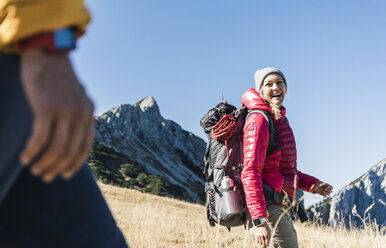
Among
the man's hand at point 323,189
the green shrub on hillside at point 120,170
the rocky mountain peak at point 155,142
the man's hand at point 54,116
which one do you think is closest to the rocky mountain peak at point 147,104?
the rocky mountain peak at point 155,142

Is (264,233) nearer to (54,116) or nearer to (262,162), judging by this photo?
(262,162)

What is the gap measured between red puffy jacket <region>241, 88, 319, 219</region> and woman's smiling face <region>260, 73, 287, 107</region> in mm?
199

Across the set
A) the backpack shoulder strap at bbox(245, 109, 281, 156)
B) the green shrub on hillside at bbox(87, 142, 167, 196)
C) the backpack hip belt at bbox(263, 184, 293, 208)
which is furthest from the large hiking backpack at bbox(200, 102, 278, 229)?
the green shrub on hillside at bbox(87, 142, 167, 196)

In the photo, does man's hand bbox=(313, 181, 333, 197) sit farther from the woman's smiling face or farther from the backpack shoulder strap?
the woman's smiling face

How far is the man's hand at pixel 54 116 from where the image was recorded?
729mm

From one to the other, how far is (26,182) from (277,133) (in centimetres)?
251

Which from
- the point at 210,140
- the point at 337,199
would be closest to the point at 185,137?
the point at 337,199

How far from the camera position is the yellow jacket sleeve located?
819 mm

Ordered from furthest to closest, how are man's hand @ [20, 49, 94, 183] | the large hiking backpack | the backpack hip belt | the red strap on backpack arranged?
the red strap on backpack, the large hiking backpack, the backpack hip belt, man's hand @ [20, 49, 94, 183]

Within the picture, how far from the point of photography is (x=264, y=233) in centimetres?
281

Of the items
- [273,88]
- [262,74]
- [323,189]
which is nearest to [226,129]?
[273,88]

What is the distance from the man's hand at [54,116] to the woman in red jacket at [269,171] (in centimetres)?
227

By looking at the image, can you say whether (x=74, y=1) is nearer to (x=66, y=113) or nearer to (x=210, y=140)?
(x=66, y=113)

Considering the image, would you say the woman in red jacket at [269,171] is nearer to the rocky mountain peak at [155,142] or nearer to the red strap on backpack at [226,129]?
the red strap on backpack at [226,129]
